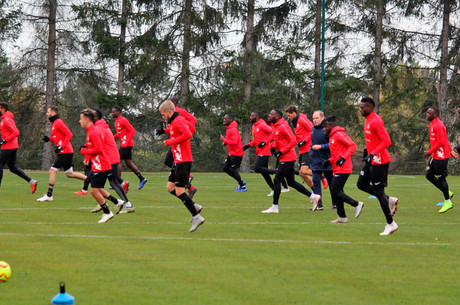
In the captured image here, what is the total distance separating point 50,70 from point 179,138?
27.1 meters

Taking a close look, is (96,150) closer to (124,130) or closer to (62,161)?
(62,161)

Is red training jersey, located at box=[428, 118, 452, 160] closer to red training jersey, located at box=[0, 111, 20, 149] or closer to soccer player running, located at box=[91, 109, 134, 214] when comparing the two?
soccer player running, located at box=[91, 109, 134, 214]

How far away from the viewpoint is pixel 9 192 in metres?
18.4

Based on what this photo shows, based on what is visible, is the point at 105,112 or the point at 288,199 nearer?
the point at 288,199

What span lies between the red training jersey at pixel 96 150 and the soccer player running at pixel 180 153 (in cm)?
150

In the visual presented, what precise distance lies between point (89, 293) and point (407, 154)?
1328 inches

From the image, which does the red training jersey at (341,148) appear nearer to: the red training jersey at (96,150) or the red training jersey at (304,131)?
the red training jersey at (304,131)

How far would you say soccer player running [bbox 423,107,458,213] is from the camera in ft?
47.6

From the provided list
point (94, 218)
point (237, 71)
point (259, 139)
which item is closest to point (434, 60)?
point (237, 71)

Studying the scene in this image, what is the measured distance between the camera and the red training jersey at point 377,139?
34.5ft

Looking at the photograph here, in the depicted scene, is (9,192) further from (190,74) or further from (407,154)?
(407,154)

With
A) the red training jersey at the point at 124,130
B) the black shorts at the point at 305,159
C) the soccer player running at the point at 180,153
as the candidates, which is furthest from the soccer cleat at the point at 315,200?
the red training jersey at the point at 124,130

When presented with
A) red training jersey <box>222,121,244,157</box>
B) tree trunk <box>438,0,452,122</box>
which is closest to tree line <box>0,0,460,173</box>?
tree trunk <box>438,0,452,122</box>

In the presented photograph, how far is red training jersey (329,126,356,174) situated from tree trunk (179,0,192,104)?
27497 mm
